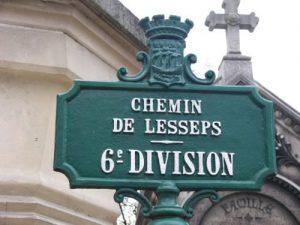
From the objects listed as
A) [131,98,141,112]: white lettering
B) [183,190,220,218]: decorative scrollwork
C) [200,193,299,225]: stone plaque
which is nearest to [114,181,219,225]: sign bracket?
[183,190,220,218]: decorative scrollwork

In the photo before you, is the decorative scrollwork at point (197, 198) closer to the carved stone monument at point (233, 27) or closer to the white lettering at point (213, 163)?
the white lettering at point (213, 163)

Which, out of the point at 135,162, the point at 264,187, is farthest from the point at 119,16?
the point at 264,187

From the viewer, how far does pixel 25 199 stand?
2.54 meters

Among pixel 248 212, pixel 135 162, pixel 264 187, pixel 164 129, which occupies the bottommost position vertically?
pixel 135 162

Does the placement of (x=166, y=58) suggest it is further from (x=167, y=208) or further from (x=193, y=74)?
(x=167, y=208)

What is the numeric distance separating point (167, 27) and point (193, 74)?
0.57 ft

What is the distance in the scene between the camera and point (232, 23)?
10.8 meters

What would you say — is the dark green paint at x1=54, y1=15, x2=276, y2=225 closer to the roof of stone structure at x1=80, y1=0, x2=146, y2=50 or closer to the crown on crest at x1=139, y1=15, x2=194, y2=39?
the crown on crest at x1=139, y1=15, x2=194, y2=39

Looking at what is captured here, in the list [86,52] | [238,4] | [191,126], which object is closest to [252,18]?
[238,4]

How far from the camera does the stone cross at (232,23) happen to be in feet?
35.5

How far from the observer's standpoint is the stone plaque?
9.38 meters

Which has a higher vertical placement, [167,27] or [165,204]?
[167,27]

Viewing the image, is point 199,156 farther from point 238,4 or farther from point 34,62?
point 238,4

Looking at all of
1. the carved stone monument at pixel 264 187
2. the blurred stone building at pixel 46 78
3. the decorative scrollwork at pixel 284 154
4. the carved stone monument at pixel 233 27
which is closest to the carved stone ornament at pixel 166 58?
the blurred stone building at pixel 46 78
